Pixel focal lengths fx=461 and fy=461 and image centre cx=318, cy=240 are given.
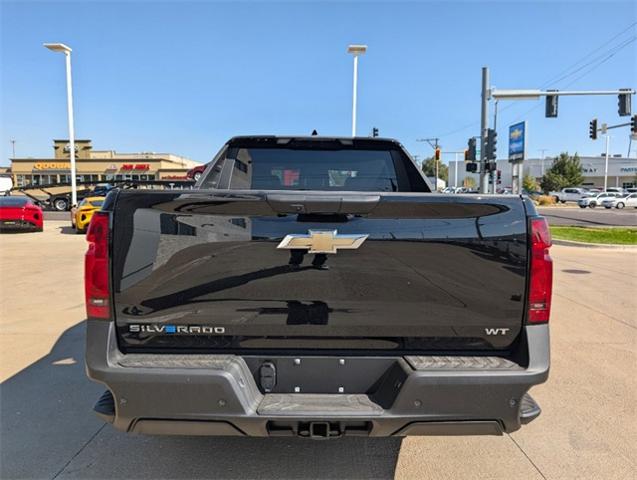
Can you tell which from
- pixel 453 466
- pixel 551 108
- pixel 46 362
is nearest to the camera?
pixel 453 466

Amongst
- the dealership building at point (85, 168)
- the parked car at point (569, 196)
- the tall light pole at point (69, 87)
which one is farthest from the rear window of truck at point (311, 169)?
the parked car at point (569, 196)

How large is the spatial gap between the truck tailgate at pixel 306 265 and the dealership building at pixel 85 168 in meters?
55.2

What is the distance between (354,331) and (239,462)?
4.36 ft

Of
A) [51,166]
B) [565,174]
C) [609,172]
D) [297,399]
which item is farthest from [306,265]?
[609,172]

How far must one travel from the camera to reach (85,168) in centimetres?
5534

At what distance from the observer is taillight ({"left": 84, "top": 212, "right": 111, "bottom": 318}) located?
2.14m

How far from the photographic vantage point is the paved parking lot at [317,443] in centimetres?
282

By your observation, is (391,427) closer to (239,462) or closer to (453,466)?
(453,466)

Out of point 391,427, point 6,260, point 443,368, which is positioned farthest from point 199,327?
point 6,260

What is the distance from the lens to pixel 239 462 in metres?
2.88

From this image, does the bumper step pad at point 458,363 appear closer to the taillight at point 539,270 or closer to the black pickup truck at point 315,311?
the black pickup truck at point 315,311

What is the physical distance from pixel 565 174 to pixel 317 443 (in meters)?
82.4

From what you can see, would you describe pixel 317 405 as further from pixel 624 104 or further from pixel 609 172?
pixel 609 172

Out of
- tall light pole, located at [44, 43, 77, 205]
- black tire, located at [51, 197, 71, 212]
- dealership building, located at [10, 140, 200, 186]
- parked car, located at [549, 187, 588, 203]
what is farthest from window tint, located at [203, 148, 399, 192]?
parked car, located at [549, 187, 588, 203]
